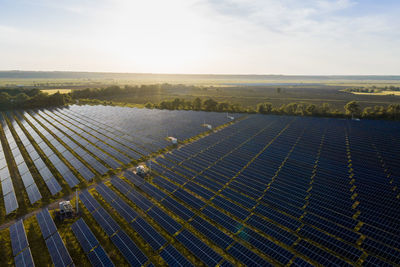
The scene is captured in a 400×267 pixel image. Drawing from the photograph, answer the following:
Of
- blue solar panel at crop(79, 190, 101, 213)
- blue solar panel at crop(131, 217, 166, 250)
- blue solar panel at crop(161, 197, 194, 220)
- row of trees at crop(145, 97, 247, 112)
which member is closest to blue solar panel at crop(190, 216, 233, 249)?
blue solar panel at crop(161, 197, 194, 220)

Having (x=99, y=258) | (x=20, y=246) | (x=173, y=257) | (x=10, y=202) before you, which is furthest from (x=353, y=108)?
(x=10, y=202)

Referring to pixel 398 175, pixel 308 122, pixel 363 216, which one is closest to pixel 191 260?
pixel 363 216

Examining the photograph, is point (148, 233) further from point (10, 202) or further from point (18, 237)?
point (10, 202)

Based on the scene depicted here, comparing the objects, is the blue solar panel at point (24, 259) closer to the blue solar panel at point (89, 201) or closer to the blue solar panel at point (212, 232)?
the blue solar panel at point (89, 201)

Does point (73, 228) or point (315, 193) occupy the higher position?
point (315, 193)

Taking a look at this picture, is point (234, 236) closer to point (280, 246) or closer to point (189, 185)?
point (280, 246)

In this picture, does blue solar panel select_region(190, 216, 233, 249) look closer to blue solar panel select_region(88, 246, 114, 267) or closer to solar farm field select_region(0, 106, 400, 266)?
solar farm field select_region(0, 106, 400, 266)

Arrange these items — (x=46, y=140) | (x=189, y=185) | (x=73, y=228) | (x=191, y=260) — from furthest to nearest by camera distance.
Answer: (x=46, y=140)
(x=189, y=185)
(x=73, y=228)
(x=191, y=260)
